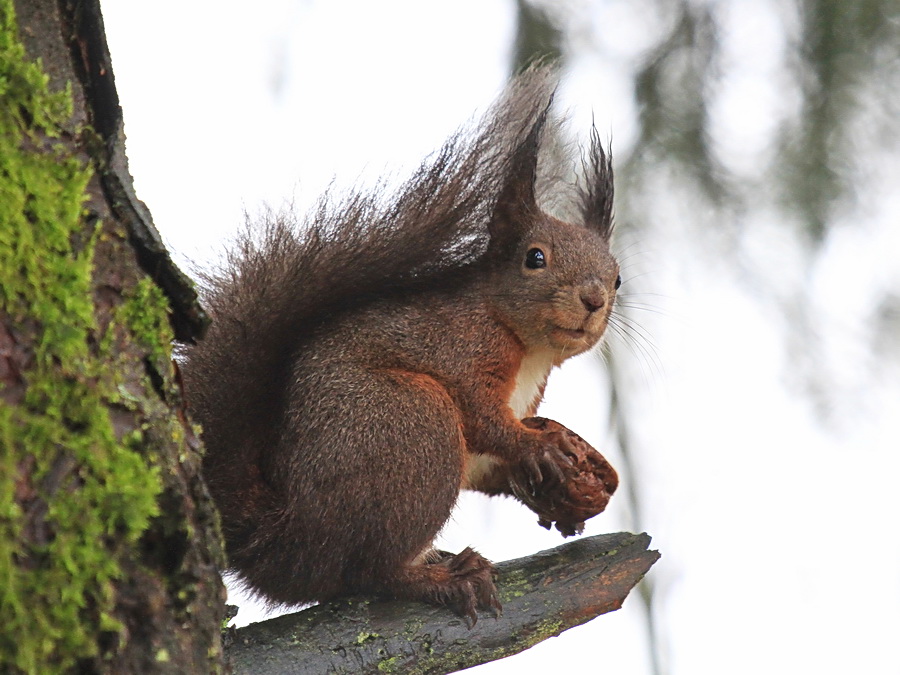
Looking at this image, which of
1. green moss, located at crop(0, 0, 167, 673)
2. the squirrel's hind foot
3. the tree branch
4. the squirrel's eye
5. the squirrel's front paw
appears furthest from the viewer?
the squirrel's eye

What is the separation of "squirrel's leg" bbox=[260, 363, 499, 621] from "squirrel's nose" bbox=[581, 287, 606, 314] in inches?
19.1

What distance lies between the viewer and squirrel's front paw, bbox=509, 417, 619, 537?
5.85ft

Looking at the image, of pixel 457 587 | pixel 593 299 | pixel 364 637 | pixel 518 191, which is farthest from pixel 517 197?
pixel 364 637

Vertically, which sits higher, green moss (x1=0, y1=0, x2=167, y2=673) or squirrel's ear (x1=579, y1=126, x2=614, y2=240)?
squirrel's ear (x1=579, y1=126, x2=614, y2=240)

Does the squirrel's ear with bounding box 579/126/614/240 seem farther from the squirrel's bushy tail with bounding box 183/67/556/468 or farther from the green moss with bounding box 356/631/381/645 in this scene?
the green moss with bounding box 356/631/381/645

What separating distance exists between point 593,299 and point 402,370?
0.45 m

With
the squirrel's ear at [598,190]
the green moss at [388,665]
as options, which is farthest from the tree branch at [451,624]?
the squirrel's ear at [598,190]

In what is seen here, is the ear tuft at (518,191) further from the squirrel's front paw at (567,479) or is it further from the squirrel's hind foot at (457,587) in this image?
the squirrel's hind foot at (457,587)

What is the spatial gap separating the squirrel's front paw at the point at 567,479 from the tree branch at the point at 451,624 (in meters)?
0.16

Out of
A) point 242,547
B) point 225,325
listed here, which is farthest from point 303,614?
point 225,325

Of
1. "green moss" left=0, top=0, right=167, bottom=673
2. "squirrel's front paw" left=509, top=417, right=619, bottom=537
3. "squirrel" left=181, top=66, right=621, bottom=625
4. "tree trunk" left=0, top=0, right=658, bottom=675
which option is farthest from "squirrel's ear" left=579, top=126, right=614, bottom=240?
"green moss" left=0, top=0, right=167, bottom=673

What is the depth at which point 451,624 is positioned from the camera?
4.93 feet

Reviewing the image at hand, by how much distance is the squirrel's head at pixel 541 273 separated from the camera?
2029 millimetres

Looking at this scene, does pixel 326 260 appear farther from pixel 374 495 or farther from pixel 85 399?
pixel 85 399
